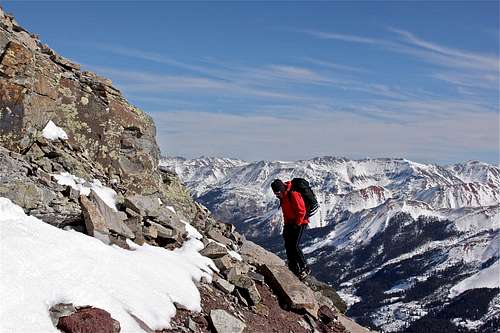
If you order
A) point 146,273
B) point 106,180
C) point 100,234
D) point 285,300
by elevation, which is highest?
point 106,180

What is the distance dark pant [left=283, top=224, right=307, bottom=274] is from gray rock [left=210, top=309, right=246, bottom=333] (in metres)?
7.60

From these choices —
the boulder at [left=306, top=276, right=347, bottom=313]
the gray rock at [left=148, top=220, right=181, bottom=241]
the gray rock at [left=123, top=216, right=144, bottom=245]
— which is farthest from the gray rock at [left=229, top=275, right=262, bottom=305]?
the boulder at [left=306, top=276, right=347, bottom=313]

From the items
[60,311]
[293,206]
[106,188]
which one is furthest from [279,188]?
[60,311]

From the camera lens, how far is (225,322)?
611 inches

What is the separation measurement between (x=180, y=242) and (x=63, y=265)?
8.03 m

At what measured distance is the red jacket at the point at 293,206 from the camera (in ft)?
74.8

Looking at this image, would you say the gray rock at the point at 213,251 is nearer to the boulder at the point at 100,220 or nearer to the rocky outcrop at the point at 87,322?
the boulder at the point at 100,220

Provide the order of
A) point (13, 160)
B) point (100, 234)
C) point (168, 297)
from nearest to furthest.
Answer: point (168, 297), point (100, 234), point (13, 160)

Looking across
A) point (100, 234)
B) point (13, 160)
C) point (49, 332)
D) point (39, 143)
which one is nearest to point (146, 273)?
point (100, 234)

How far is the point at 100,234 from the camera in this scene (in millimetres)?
16453

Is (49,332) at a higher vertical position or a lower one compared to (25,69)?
lower

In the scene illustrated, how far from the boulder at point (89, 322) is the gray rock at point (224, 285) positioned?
258 inches

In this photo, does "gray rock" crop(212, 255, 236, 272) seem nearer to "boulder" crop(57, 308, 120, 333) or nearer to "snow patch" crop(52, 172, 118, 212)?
"snow patch" crop(52, 172, 118, 212)

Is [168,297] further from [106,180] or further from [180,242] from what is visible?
[106,180]
